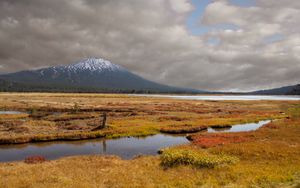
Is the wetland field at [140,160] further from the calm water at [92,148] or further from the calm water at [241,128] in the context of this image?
the calm water at [241,128]

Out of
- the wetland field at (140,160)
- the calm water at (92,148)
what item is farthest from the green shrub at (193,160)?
the calm water at (92,148)

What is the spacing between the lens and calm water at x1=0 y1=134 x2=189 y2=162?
42875 mm

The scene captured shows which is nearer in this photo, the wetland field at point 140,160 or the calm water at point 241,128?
the wetland field at point 140,160

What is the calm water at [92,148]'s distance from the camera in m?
42.9

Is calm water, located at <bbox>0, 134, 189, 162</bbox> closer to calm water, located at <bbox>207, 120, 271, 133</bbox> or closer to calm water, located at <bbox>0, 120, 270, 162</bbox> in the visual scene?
calm water, located at <bbox>0, 120, 270, 162</bbox>

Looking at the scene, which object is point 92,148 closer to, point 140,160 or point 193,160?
point 140,160

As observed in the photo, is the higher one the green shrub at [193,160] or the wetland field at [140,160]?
the green shrub at [193,160]

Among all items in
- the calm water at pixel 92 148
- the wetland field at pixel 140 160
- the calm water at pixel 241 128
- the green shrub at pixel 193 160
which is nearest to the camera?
the wetland field at pixel 140 160

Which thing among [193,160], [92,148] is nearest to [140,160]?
[193,160]

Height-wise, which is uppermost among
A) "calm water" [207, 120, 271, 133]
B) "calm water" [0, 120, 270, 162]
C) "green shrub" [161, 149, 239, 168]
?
"green shrub" [161, 149, 239, 168]

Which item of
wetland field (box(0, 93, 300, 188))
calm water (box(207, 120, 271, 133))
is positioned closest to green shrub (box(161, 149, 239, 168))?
wetland field (box(0, 93, 300, 188))

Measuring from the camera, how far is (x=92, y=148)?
1853 inches

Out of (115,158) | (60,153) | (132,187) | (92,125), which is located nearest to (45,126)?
(92,125)

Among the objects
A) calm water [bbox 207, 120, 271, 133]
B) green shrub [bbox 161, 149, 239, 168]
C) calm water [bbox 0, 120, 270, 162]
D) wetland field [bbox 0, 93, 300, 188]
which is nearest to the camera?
wetland field [bbox 0, 93, 300, 188]
